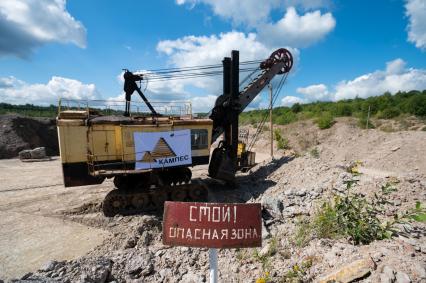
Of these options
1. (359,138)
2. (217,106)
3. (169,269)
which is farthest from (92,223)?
(359,138)

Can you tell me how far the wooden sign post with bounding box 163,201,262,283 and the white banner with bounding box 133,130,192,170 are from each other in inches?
260

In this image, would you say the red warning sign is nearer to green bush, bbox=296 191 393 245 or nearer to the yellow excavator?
green bush, bbox=296 191 393 245

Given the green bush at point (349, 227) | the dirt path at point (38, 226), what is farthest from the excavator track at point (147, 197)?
the green bush at point (349, 227)

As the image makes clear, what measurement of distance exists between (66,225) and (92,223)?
0.67 m

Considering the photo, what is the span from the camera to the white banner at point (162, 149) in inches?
364

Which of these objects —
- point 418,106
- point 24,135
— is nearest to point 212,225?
point 24,135

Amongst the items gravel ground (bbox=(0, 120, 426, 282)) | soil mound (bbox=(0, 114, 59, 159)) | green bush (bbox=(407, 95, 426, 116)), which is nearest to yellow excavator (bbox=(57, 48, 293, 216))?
gravel ground (bbox=(0, 120, 426, 282))

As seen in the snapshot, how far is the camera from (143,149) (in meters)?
9.27

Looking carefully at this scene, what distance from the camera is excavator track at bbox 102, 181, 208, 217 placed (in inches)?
349

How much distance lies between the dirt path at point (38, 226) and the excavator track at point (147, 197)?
108cm

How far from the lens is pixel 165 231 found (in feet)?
9.38

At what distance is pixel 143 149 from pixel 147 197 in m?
1.53

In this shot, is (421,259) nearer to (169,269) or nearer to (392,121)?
(169,269)

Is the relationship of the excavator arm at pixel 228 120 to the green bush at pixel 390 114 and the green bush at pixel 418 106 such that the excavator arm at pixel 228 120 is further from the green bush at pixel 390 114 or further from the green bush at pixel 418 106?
the green bush at pixel 418 106
